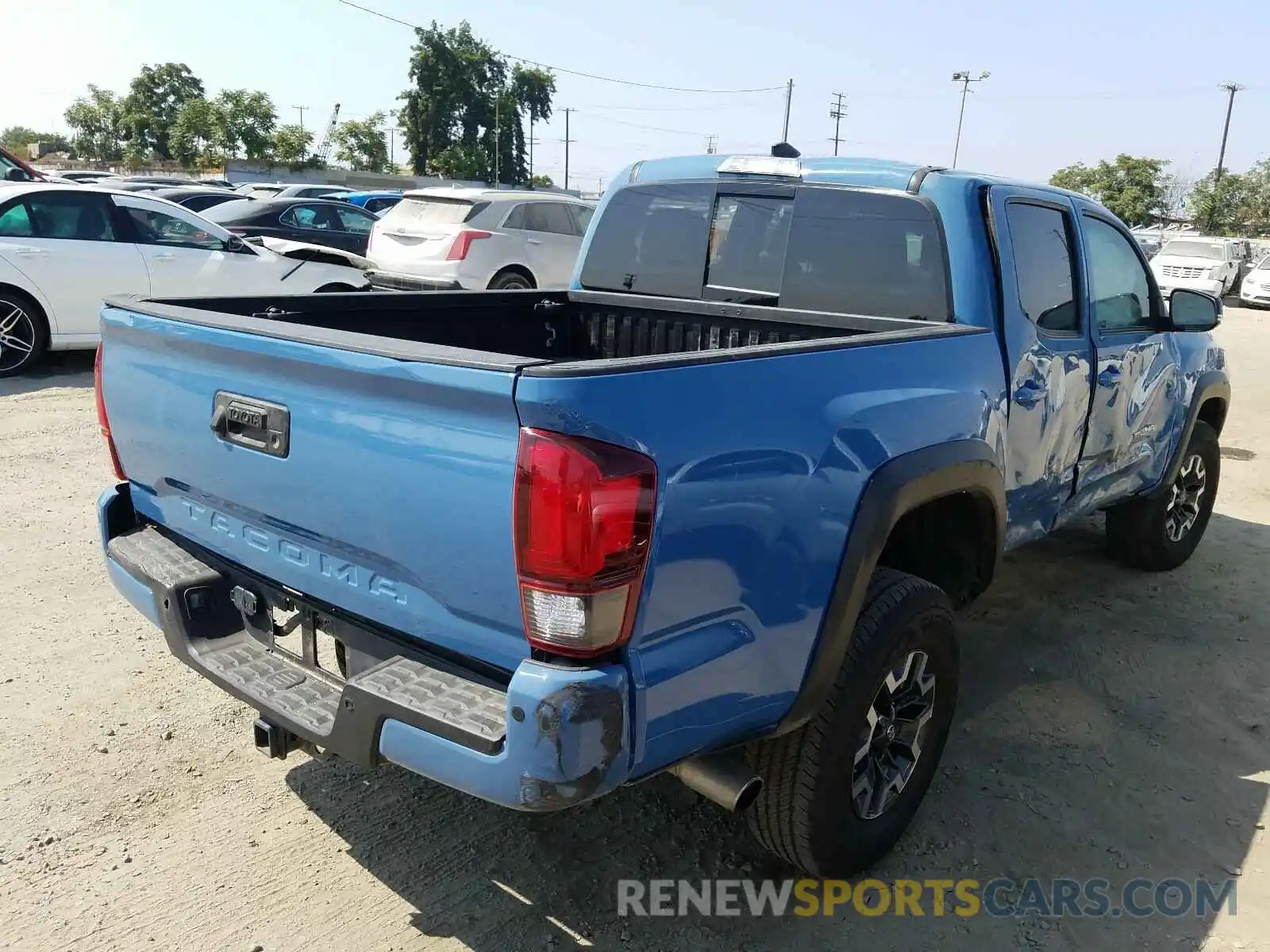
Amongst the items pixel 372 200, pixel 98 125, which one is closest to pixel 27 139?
pixel 98 125

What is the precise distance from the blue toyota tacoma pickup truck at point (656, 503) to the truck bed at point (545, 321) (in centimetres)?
2

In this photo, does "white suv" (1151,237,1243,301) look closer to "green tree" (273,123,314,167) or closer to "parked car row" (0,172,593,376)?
"parked car row" (0,172,593,376)

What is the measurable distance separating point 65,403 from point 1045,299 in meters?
7.28

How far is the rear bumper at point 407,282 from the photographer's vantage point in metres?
11.1

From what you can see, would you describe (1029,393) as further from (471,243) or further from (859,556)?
(471,243)

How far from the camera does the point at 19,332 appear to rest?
8492 millimetres

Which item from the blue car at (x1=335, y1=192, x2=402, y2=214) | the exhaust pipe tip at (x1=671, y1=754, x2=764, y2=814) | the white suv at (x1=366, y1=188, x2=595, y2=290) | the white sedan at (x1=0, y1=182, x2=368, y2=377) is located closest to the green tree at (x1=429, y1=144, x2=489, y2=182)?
the blue car at (x1=335, y1=192, x2=402, y2=214)

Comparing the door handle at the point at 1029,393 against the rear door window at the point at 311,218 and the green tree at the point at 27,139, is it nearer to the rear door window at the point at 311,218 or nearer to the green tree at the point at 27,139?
the rear door window at the point at 311,218

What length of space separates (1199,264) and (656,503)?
25.4 m

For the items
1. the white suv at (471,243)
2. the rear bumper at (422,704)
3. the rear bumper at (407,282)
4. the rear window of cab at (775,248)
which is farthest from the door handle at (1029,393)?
the rear bumper at (407,282)

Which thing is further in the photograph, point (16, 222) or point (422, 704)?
point (16, 222)

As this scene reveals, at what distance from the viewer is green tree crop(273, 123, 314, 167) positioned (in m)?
62.6

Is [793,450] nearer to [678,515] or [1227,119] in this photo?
[678,515]

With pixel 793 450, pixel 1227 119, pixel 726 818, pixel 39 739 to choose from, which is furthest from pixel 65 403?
pixel 1227 119
